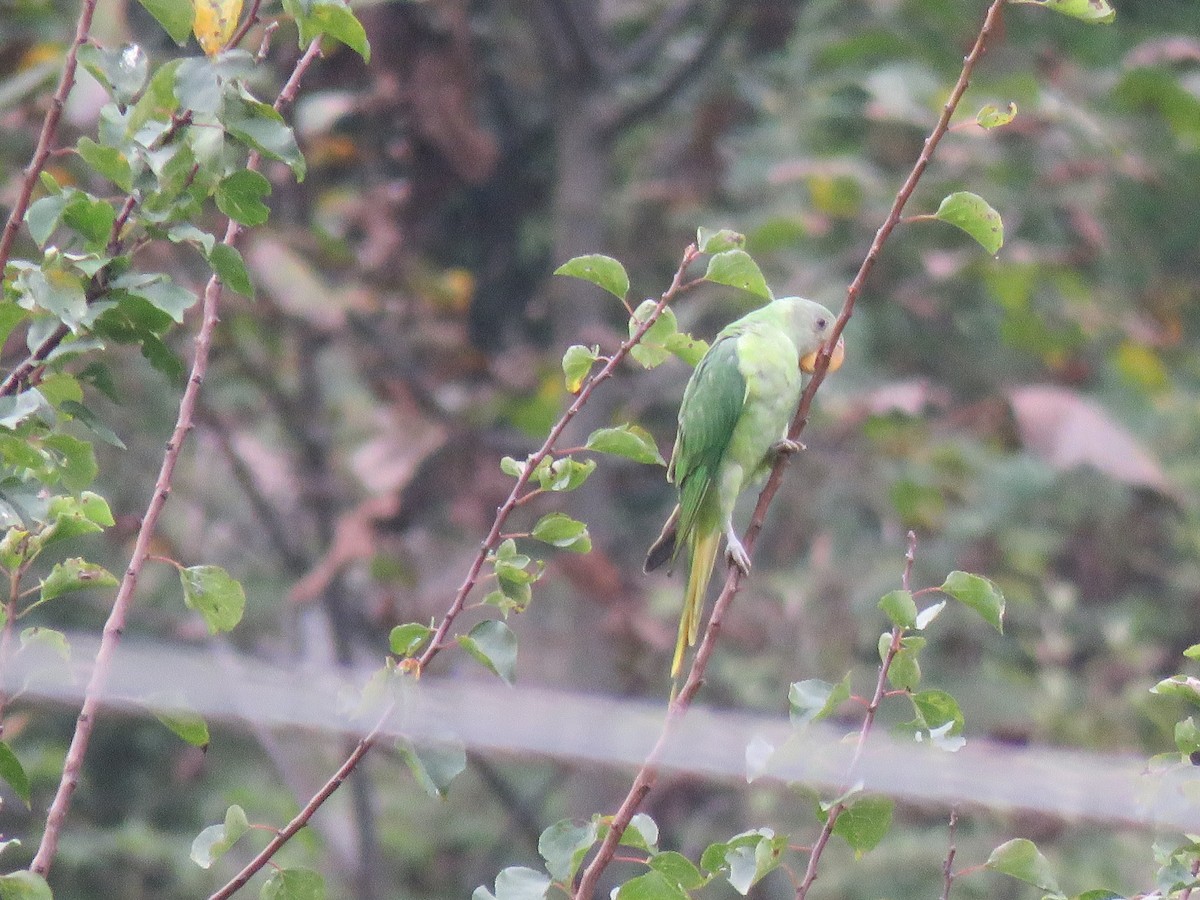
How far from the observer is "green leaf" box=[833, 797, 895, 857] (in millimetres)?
1411

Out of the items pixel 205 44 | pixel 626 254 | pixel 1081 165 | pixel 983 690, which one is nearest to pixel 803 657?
pixel 983 690

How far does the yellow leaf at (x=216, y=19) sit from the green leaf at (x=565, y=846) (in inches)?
36.4

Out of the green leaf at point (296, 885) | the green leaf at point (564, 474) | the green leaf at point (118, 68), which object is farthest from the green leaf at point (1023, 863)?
the green leaf at point (118, 68)

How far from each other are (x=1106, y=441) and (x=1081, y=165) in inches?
37.1

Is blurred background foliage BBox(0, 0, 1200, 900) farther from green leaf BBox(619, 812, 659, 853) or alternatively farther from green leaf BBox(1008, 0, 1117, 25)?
green leaf BBox(619, 812, 659, 853)

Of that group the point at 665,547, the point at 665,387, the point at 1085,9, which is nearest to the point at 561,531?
the point at 1085,9

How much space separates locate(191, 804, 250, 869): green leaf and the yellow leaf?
82cm

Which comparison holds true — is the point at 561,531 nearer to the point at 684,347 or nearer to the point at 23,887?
the point at 684,347

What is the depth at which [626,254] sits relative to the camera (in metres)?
5.40

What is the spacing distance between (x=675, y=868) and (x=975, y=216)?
80 centimetres

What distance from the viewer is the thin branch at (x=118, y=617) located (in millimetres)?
1325

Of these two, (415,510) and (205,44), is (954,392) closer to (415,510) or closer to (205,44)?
(415,510)

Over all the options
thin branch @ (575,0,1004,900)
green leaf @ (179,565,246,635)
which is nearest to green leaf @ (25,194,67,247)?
green leaf @ (179,565,246,635)

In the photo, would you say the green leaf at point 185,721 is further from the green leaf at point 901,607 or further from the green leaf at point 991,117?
the green leaf at point 991,117
